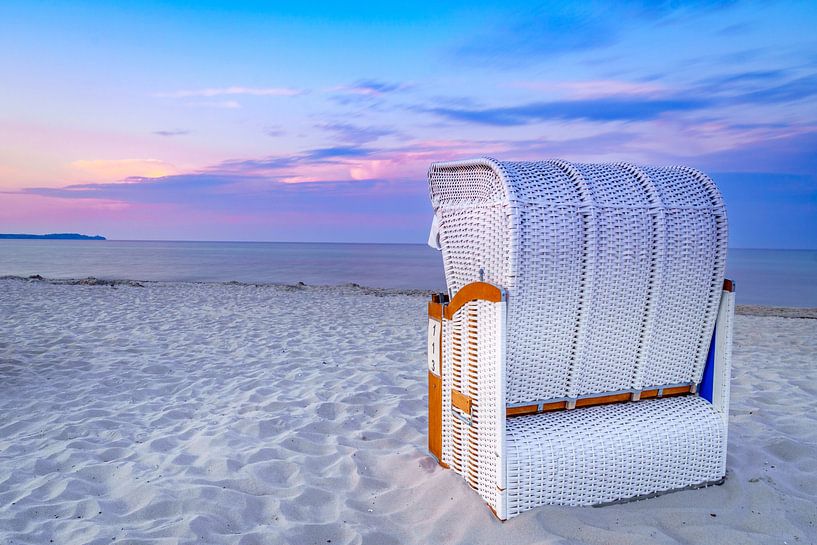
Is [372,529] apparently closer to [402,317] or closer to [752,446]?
[752,446]

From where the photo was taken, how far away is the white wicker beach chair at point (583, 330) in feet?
8.13

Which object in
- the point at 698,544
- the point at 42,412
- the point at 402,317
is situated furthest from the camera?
the point at 402,317

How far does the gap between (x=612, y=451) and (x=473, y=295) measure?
0.98 meters

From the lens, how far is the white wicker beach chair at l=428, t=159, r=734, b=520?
2479mm

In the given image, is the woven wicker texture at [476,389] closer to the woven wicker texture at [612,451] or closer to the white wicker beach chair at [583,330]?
the white wicker beach chair at [583,330]

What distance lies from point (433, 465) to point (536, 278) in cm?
138

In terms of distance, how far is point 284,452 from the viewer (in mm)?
3498

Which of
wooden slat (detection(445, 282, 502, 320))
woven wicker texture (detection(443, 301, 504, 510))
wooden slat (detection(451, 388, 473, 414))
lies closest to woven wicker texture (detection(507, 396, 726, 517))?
woven wicker texture (detection(443, 301, 504, 510))

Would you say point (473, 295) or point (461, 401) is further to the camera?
point (461, 401)

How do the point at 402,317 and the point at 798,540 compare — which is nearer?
the point at 798,540

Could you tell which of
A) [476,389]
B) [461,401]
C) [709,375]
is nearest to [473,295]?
[476,389]

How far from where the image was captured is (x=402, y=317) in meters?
9.55

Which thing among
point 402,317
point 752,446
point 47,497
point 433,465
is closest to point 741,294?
point 402,317

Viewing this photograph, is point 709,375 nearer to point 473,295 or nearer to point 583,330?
point 583,330
